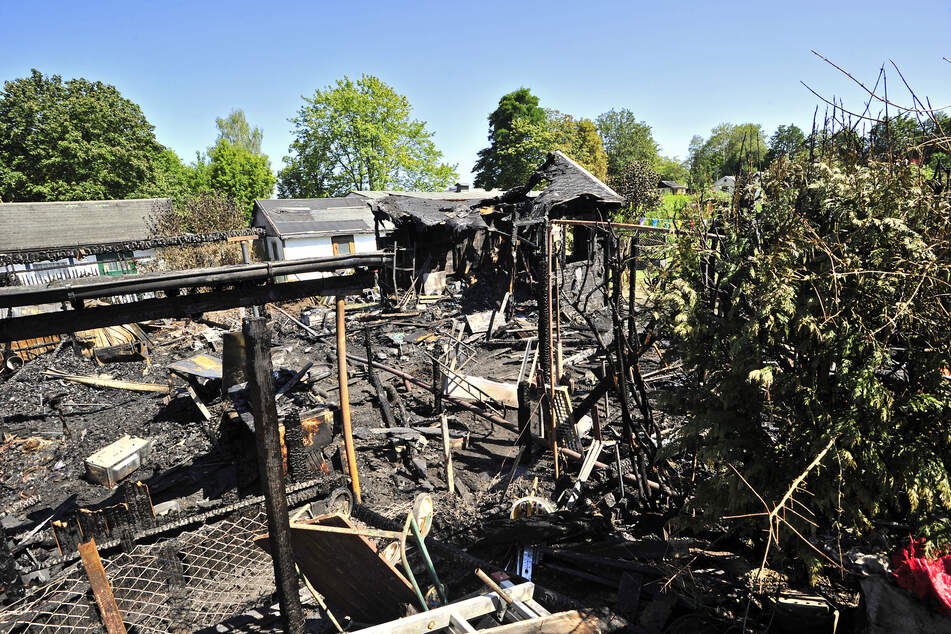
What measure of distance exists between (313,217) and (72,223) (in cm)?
1560

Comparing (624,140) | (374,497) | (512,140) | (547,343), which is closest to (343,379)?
(374,497)

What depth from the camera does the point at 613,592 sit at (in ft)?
14.0

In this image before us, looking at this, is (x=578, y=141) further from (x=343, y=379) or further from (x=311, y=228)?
(x=343, y=379)

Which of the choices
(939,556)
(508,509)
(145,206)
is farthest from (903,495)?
(145,206)

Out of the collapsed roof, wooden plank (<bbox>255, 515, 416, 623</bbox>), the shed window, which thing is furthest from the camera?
the shed window

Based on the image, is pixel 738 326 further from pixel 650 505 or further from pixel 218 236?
pixel 218 236

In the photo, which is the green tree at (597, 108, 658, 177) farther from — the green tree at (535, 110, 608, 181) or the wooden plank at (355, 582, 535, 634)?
the wooden plank at (355, 582, 535, 634)

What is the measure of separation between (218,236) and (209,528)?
20.5m

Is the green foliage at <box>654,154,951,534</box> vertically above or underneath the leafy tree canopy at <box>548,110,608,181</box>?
underneath

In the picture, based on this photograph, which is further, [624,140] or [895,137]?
[624,140]

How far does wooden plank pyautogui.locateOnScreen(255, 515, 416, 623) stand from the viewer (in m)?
3.49

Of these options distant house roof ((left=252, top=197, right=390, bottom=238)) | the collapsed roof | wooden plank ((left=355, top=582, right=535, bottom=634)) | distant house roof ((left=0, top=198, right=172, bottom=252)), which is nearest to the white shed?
distant house roof ((left=252, top=197, right=390, bottom=238))

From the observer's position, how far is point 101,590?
3.64 m

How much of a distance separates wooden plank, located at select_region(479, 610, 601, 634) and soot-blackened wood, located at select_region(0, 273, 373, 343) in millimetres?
2976
